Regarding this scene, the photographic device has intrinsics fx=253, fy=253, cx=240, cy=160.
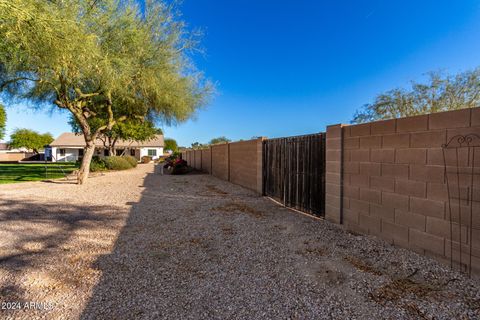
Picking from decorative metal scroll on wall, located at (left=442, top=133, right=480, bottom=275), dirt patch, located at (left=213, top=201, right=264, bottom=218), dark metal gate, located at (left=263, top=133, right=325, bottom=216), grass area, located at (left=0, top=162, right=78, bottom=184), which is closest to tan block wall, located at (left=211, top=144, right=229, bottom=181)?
dark metal gate, located at (left=263, top=133, right=325, bottom=216)

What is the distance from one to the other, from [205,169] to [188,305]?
17188 mm

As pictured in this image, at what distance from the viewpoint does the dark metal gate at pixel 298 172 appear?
5734mm

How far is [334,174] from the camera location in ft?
17.0

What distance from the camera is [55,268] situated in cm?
325

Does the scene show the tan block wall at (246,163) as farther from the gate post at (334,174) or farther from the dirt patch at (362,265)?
the dirt patch at (362,265)

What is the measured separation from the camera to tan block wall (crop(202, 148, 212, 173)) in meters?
17.8

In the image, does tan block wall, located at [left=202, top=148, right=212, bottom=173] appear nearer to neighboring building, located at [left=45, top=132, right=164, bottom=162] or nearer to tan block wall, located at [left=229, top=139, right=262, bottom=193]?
tan block wall, located at [left=229, top=139, right=262, bottom=193]

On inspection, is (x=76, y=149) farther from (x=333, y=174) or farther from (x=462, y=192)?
(x=462, y=192)

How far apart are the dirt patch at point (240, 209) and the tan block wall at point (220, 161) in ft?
20.8

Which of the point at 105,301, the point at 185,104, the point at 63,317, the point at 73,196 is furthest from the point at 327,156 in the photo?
the point at 185,104

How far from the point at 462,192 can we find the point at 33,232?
6.90m

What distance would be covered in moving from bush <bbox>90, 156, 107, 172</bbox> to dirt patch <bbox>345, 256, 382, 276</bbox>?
2039cm

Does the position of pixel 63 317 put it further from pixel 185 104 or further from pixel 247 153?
pixel 185 104

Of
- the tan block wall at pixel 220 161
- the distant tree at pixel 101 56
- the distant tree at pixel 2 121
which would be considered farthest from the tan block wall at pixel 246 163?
the distant tree at pixel 2 121
